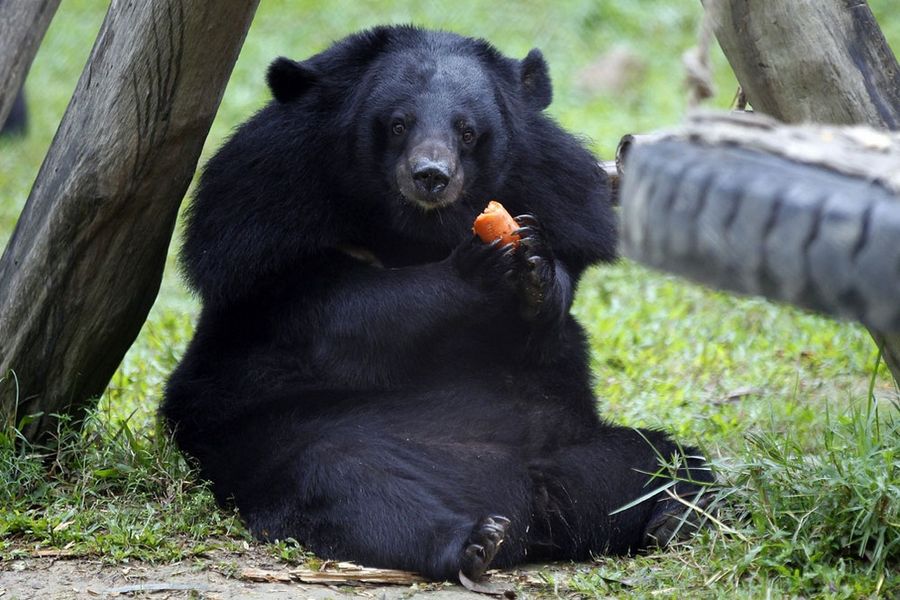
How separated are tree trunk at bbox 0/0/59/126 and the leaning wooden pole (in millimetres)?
2426

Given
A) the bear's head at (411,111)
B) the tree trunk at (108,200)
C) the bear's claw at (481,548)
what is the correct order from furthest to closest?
1. the bear's head at (411,111)
2. the tree trunk at (108,200)
3. the bear's claw at (481,548)

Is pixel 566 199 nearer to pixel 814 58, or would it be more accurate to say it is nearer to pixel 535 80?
pixel 535 80

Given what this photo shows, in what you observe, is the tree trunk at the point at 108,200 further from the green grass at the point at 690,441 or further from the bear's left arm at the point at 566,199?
the bear's left arm at the point at 566,199

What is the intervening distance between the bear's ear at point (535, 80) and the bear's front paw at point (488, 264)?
786 millimetres

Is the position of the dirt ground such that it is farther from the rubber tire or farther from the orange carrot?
the rubber tire

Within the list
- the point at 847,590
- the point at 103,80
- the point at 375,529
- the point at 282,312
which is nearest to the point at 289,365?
the point at 282,312

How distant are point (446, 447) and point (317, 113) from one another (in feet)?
4.10

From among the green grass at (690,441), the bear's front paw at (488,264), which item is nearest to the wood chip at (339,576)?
the green grass at (690,441)

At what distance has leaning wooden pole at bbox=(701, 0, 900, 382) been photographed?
3375 mm

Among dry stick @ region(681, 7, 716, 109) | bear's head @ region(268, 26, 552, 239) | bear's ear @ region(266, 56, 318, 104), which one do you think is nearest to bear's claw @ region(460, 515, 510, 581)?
bear's head @ region(268, 26, 552, 239)

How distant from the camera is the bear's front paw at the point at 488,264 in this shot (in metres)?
3.84

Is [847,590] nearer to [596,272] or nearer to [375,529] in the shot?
[375,529]

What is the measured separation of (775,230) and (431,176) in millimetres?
2210

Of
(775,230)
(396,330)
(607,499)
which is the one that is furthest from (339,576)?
(775,230)
